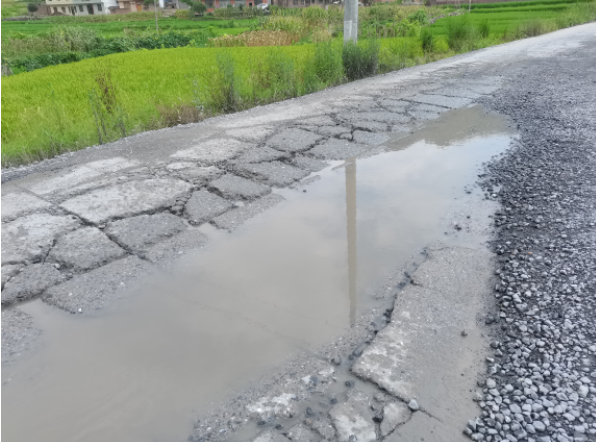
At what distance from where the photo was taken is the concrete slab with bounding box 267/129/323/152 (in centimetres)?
379

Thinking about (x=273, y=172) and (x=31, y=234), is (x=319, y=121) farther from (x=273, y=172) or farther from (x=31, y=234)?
(x=31, y=234)

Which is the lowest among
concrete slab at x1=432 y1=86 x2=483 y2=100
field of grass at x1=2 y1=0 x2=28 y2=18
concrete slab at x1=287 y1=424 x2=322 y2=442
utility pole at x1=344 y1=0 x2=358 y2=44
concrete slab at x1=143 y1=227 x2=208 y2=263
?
concrete slab at x1=287 y1=424 x2=322 y2=442

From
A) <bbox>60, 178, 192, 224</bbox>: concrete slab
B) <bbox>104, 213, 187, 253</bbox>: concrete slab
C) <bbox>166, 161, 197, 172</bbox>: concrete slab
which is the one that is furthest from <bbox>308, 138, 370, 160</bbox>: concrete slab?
<bbox>104, 213, 187, 253</bbox>: concrete slab

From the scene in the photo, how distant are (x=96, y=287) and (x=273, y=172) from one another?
166 centimetres

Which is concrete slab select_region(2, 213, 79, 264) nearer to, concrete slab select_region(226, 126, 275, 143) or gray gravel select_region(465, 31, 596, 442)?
concrete slab select_region(226, 126, 275, 143)

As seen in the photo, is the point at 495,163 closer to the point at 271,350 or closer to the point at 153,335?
the point at 271,350

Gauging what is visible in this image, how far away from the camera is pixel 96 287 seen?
6.66 ft

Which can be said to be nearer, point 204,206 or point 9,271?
point 9,271

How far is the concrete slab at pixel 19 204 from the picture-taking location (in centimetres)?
262

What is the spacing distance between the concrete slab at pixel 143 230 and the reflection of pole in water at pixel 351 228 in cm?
103

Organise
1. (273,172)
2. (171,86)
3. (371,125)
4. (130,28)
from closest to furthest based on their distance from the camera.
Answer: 1. (273,172)
2. (371,125)
3. (171,86)
4. (130,28)

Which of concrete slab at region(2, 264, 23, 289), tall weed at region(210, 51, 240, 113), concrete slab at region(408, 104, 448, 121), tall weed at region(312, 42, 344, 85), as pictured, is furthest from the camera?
tall weed at region(312, 42, 344, 85)

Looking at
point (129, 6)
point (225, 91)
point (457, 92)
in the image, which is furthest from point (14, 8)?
point (457, 92)

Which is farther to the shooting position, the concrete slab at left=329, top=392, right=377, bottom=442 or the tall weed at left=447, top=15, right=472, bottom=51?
the tall weed at left=447, top=15, right=472, bottom=51
